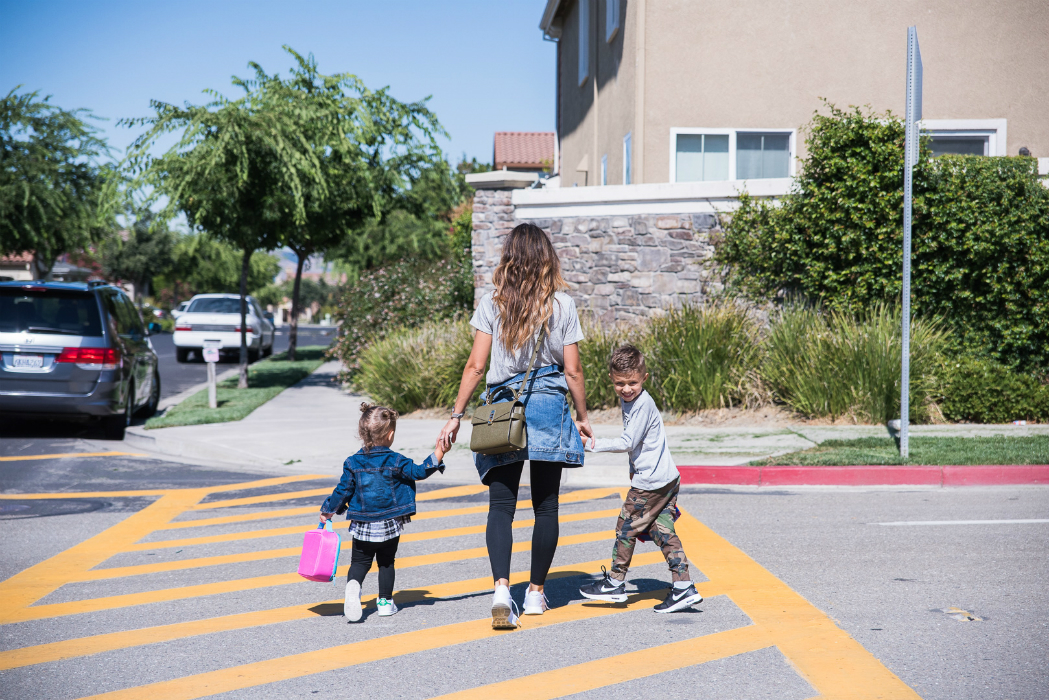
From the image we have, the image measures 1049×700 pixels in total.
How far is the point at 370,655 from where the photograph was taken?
4109 millimetres

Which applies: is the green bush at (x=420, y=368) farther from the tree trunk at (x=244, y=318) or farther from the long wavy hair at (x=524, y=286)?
the long wavy hair at (x=524, y=286)

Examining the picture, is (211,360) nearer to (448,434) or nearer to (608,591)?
(448,434)

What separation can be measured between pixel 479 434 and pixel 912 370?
27.2 ft

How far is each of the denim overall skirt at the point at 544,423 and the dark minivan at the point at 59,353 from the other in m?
8.13

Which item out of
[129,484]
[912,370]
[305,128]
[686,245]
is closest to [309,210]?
[305,128]

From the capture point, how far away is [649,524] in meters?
4.74

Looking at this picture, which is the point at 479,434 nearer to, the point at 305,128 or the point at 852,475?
the point at 852,475

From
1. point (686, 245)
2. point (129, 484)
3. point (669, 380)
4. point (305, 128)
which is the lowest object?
point (129, 484)

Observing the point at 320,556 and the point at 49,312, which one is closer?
the point at 320,556

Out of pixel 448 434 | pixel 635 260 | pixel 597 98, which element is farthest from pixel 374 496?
pixel 597 98

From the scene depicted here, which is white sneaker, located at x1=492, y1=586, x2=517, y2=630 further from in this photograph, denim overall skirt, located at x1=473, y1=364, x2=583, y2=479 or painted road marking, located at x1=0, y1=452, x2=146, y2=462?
painted road marking, located at x1=0, y1=452, x2=146, y2=462

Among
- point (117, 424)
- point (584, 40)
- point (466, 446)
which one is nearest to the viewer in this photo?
point (466, 446)

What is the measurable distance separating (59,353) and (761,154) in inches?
424

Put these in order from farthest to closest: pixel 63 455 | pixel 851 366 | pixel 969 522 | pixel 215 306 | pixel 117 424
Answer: pixel 215 306, pixel 117 424, pixel 851 366, pixel 63 455, pixel 969 522
